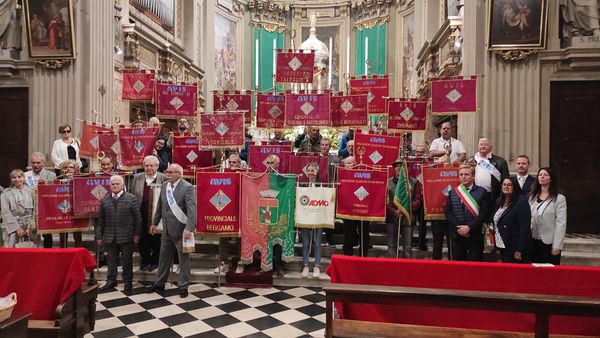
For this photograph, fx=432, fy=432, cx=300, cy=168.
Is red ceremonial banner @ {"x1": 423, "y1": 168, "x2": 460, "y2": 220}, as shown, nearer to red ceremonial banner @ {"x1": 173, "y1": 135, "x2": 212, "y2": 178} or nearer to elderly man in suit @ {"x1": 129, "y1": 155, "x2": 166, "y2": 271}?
red ceremonial banner @ {"x1": 173, "y1": 135, "x2": 212, "y2": 178}

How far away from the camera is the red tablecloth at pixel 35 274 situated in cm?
371

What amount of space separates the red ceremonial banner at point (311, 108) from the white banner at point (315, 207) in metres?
1.58

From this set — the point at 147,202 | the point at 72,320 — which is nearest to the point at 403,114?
the point at 147,202

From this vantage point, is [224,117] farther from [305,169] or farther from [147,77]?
[147,77]

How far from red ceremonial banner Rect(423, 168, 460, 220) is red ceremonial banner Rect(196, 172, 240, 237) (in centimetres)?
270

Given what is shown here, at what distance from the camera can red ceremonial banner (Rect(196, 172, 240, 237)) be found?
6.12 m

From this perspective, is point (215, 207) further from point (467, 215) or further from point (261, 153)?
point (467, 215)

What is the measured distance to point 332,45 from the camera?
19.2 metres

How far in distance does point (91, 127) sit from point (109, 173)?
143 cm

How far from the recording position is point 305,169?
22.3ft

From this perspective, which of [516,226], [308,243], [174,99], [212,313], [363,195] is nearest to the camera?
[516,226]

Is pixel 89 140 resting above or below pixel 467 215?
above

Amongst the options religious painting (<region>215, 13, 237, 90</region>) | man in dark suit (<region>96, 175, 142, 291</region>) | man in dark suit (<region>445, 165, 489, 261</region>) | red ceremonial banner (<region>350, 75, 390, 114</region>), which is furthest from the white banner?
religious painting (<region>215, 13, 237, 90</region>)

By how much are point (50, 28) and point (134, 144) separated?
3913 mm
